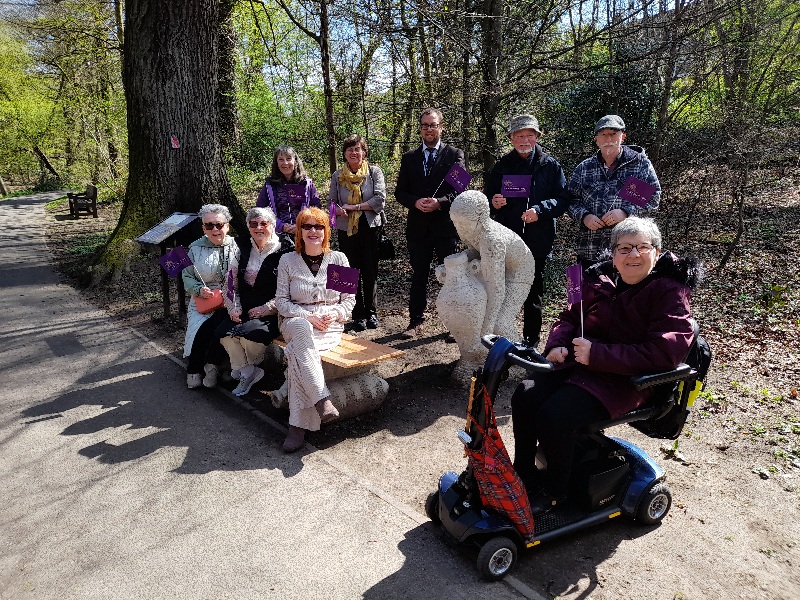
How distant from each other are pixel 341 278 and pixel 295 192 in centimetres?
167

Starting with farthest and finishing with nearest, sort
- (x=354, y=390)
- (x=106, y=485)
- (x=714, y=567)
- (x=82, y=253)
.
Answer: (x=82, y=253) < (x=354, y=390) < (x=106, y=485) < (x=714, y=567)

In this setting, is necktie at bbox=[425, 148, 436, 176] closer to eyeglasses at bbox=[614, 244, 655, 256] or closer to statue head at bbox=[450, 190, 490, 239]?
statue head at bbox=[450, 190, 490, 239]

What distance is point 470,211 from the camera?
4.54 m

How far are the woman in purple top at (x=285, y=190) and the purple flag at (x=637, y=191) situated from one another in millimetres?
A: 2775

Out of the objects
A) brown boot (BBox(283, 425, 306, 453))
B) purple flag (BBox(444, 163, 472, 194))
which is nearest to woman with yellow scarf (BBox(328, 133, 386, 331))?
purple flag (BBox(444, 163, 472, 194))

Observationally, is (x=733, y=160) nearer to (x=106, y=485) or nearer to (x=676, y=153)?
(x=676, y=153)

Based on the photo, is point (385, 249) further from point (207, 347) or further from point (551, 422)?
point (551, 422)

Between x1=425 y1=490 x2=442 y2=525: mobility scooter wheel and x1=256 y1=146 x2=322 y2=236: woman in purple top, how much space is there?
3.21m

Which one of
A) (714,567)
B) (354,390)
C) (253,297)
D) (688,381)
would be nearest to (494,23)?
(253,297)

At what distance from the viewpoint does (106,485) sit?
3.61 meters

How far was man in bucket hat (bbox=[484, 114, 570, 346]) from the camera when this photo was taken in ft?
15.9

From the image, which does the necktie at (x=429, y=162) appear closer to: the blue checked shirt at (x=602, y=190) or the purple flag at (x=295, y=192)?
the purple flag at (x=295, y=192)

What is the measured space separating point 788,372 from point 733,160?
3.45 metres

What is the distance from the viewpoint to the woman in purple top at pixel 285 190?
5.57m
